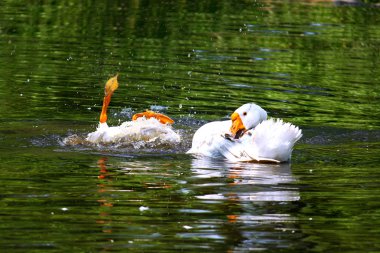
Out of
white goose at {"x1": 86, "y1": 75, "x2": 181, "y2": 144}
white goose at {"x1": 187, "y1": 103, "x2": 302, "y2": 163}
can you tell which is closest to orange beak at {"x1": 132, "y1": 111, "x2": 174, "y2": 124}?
white goose at {"x1": 86, "y1": 75, "x2": 181, "y2": 144}

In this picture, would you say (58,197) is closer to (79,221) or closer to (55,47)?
(79,221)

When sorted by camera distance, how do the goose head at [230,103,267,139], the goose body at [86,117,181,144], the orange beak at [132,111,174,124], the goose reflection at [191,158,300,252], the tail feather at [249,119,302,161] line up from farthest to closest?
the orange beak at [132,111,174,124] < the goose body at [86,117,181,144] < the goose head at [230,103,267,139] < the tail feather at [249,119,302,161] < the goose reflection at [191,158,300,252]

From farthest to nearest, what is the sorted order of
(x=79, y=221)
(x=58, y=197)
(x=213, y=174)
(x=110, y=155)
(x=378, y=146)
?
(x=378, y=146)
(x=110, y=155)
(x=213, y=174)
(x=58, y=197)
(x=79, y=221)

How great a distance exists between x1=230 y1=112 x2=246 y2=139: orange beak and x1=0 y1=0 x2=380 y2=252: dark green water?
41 centimetres

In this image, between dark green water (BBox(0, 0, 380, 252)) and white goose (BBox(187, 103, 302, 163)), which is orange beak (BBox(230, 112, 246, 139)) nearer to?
white goose (BBox(187, 103, 302, 163))

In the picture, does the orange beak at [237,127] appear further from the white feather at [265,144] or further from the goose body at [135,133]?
the goose body at [135,133]

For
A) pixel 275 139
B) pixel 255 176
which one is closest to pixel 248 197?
pixel 255 176

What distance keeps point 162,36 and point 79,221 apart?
47.5 ft

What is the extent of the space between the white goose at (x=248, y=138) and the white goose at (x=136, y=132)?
1.79 ft

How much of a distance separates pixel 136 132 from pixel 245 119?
1438 mm

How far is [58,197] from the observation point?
955 cm

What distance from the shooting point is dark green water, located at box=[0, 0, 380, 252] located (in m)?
8.53

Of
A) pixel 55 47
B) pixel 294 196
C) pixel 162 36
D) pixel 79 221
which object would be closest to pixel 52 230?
pixel 79 221

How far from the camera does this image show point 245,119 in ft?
38.9
